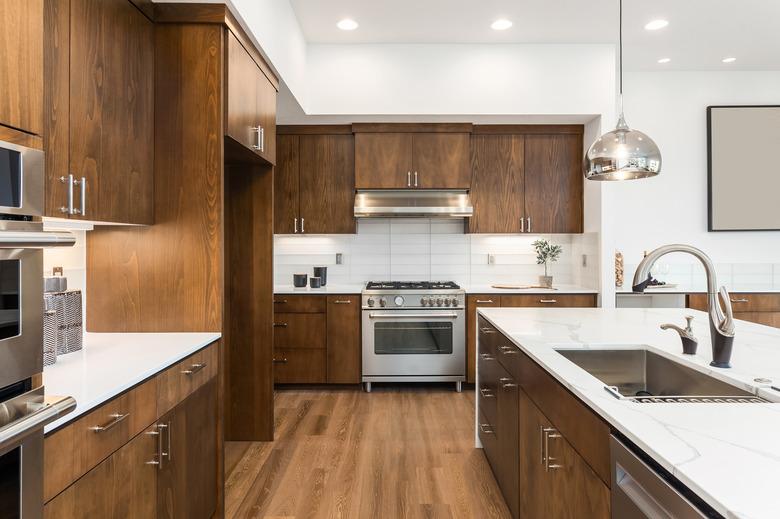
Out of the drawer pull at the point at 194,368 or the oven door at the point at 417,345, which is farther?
the oven door at the point at 417,345

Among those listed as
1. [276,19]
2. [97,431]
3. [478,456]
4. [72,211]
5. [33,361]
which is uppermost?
[276,19]

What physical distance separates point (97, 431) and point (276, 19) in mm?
2511

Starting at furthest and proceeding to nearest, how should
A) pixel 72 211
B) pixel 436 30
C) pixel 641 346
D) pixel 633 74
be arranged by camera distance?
pixel 633 74 → pixel 436 30 → pixel 641 346 → pixel 72 211

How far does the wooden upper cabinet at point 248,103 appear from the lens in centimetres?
229

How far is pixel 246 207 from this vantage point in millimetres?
3105

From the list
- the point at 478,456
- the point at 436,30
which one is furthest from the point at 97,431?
the point at 436,30

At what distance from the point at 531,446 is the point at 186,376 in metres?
1.34

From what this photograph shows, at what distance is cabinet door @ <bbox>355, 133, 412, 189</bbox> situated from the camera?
429cm

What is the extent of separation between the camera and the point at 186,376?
6.07 feet

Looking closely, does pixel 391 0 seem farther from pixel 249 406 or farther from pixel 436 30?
pixel 249 406

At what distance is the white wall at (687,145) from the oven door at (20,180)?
15.1 ft

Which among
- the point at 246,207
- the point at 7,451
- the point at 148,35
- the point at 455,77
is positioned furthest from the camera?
the point at 455,77

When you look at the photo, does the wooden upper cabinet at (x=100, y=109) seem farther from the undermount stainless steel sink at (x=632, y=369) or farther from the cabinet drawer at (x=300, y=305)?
the cabinet drawer at (x=300, y=305)

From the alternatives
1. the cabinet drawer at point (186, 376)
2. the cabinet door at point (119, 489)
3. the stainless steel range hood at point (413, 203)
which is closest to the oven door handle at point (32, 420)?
the cabinet door at point (119, 489)
